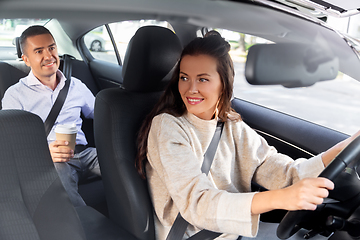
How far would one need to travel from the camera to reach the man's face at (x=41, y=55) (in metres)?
2.28

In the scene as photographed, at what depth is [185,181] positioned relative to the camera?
1.23 m

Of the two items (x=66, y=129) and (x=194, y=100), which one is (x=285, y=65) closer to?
(x=194, y=100)

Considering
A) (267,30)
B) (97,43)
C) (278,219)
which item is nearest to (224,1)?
(267,30)

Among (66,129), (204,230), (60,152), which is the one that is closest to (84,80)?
(60,152)

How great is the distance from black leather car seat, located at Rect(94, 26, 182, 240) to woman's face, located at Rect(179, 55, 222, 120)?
0.18m

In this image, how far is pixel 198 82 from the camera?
4.53 feet

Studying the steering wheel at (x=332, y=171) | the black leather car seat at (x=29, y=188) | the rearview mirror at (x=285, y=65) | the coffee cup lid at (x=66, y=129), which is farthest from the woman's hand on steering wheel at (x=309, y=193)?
the coffee cup lid at (x=66, y=129)

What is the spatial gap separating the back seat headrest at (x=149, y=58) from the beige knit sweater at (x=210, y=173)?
23cm

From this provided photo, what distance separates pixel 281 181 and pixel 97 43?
98.0 inches

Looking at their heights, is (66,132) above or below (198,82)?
below

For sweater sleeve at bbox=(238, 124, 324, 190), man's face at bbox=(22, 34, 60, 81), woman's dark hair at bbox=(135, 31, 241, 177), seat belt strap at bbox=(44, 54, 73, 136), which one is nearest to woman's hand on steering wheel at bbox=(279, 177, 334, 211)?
sweater sleeve at bbox=(238, 124, 324, 190)

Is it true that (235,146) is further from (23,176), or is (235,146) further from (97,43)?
(97,43)

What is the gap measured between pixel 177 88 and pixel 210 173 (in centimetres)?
34

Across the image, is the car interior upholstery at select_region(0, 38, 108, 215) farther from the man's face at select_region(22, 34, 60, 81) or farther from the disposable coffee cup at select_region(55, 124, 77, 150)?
the disposable coffee cup at select_region(55, 124, 77, 150)
